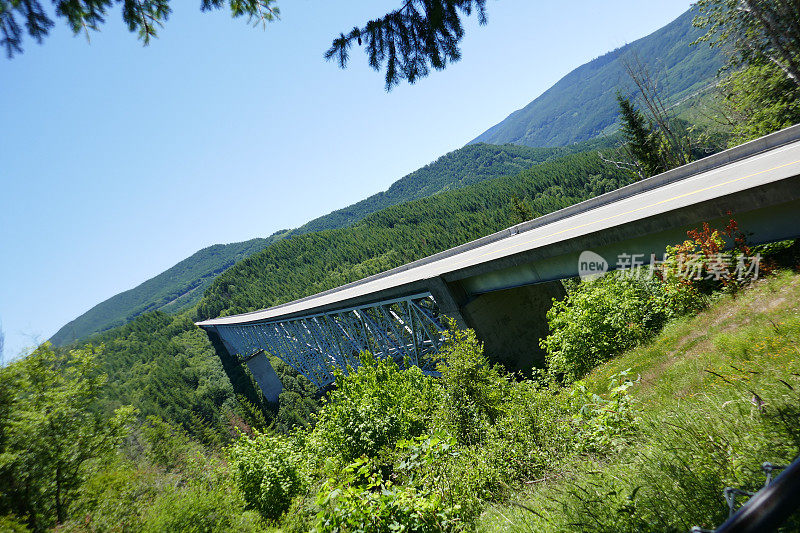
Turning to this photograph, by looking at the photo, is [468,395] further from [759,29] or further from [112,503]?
[759,29]

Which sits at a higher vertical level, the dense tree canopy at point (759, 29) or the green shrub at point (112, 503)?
the dense tree canopy at point (759, 29)

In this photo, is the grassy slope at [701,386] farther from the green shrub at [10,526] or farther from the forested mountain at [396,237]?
the forested mountain at [396,237]

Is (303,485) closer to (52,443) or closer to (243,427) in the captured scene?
(52,443)

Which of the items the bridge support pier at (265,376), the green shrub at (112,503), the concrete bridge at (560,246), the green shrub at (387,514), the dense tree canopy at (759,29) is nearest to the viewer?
the green shrub at (387,514)

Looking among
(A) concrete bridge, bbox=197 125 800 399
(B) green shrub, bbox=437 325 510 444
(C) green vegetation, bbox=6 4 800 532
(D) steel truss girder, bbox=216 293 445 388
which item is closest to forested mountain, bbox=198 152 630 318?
(D) steel truss girder, bbox=216 293 445 388

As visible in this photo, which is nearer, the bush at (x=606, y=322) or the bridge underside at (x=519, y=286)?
the bridge underside at (x=519, y=286)

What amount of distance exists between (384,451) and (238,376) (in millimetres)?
71971

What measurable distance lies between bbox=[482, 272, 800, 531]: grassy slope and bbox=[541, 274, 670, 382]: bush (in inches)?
49.9

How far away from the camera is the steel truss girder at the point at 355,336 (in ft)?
59.9

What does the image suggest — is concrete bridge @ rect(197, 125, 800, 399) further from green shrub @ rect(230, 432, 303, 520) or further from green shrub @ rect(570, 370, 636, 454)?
green shrub @ rect(230, 432, 303, 520)

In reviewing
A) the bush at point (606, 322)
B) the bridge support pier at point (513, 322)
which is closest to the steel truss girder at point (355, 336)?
the bridge support pier at point (513, 322)

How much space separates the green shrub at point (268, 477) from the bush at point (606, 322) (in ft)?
27.1

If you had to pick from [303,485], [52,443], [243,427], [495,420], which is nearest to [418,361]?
[303,485]

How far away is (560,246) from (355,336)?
15539 mm
